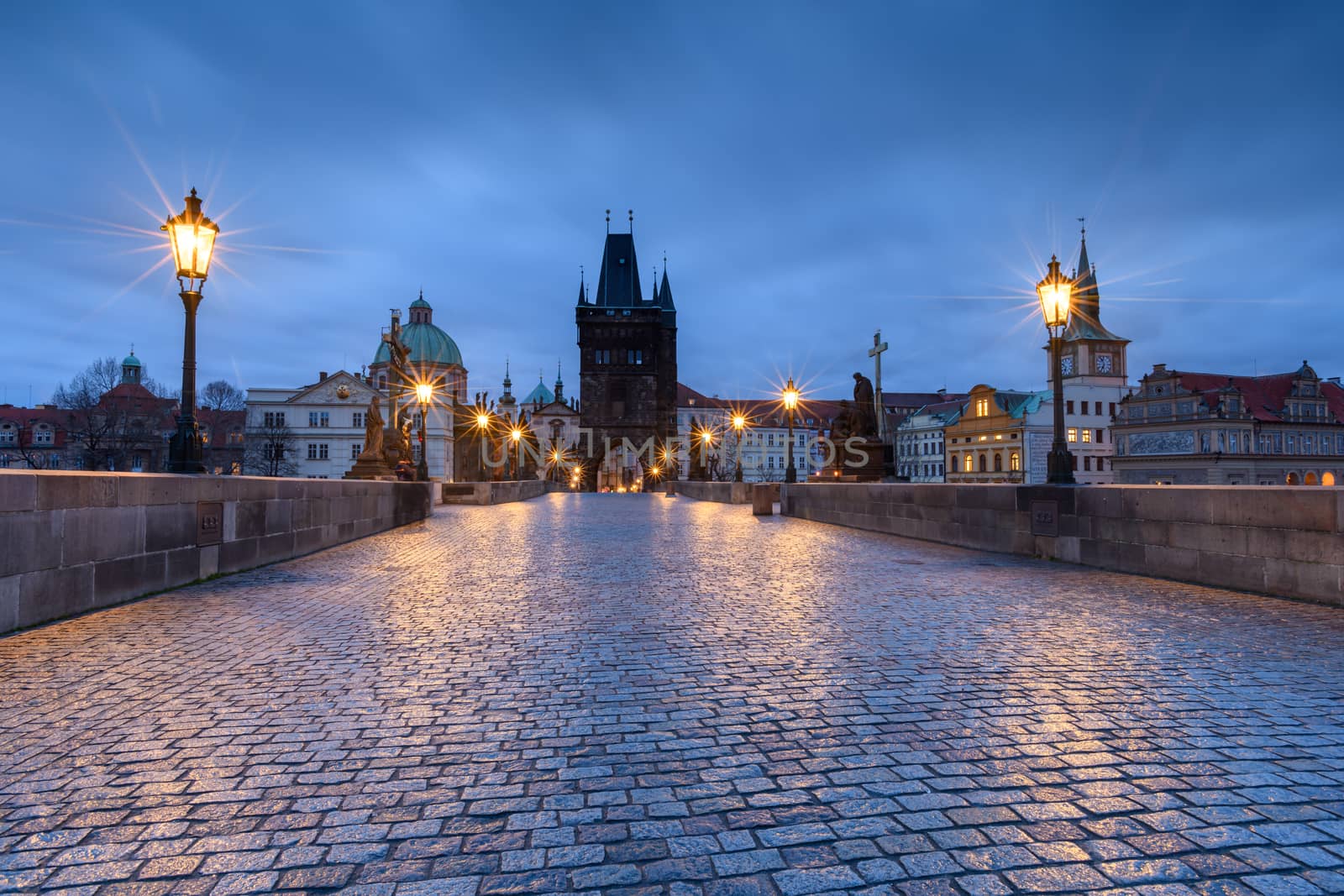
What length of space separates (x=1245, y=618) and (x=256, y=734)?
24.1ft

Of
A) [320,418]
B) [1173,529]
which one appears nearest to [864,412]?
[1173,529]

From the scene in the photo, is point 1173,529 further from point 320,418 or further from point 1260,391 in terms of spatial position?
point 320,418

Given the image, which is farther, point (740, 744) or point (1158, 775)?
point (740, 744)

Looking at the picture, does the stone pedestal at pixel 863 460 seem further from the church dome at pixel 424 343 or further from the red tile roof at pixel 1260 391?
the church dome at pixel 424 343

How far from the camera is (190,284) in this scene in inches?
367

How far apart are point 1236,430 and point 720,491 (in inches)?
1876

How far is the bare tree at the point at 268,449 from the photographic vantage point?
76000 mm

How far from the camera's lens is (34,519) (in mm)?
5898

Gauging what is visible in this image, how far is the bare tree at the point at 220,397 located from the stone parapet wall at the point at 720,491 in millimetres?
47798

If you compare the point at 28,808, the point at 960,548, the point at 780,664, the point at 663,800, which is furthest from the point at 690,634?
the point at 960,548

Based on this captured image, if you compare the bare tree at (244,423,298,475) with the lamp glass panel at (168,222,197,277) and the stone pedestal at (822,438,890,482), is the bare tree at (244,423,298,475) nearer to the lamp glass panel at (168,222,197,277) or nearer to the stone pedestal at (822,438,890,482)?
the stone pedestal at (822,438,890,482)

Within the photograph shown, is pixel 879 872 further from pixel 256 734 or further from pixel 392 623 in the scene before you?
pixel 392 623

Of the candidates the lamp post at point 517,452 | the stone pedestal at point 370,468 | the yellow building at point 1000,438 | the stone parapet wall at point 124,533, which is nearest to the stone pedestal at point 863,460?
the stone pedestal at point 370,468

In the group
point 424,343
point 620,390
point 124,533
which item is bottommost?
point 124,533
